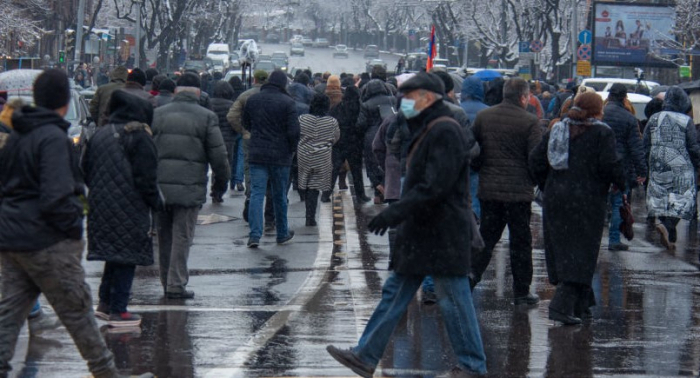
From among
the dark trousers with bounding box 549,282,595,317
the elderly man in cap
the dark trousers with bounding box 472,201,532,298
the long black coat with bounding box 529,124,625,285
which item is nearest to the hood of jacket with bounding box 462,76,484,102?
the dark trousers with bounding box 472,201,532,298

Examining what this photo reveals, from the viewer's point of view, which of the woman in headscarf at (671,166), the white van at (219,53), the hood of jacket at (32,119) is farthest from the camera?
the white van at (219,53)

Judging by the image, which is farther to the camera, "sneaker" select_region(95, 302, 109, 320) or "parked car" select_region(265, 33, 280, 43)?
"parked car" select_region(265, 33, 280, 43)

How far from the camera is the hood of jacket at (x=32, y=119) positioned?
20.2ft

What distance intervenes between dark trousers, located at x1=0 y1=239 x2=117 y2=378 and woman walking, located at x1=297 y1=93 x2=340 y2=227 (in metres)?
8.47

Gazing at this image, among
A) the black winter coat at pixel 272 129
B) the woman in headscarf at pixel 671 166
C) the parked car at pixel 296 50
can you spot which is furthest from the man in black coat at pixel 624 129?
the parked car at pixel 296 50

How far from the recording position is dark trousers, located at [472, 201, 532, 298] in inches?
370

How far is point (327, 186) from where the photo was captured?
1487 cm

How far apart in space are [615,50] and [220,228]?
38.1 meters

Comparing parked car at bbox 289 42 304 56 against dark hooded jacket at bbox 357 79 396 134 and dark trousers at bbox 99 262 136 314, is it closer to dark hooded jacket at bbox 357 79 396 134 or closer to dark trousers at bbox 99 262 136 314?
dark hooded jacket at bbox 357 79 396 134

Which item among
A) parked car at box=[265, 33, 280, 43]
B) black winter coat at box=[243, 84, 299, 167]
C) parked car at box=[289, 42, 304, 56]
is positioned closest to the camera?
black winter coat at box=[243, 84, 299, 167]

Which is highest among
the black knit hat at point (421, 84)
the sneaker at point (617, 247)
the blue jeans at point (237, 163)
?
the black knit hat at point (421, 84)

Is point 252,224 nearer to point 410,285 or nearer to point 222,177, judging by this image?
point 222,177

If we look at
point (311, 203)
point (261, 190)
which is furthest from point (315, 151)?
point (261, 190)

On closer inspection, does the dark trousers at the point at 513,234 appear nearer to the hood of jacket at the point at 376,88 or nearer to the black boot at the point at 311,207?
the black boot at the point at 311,207
